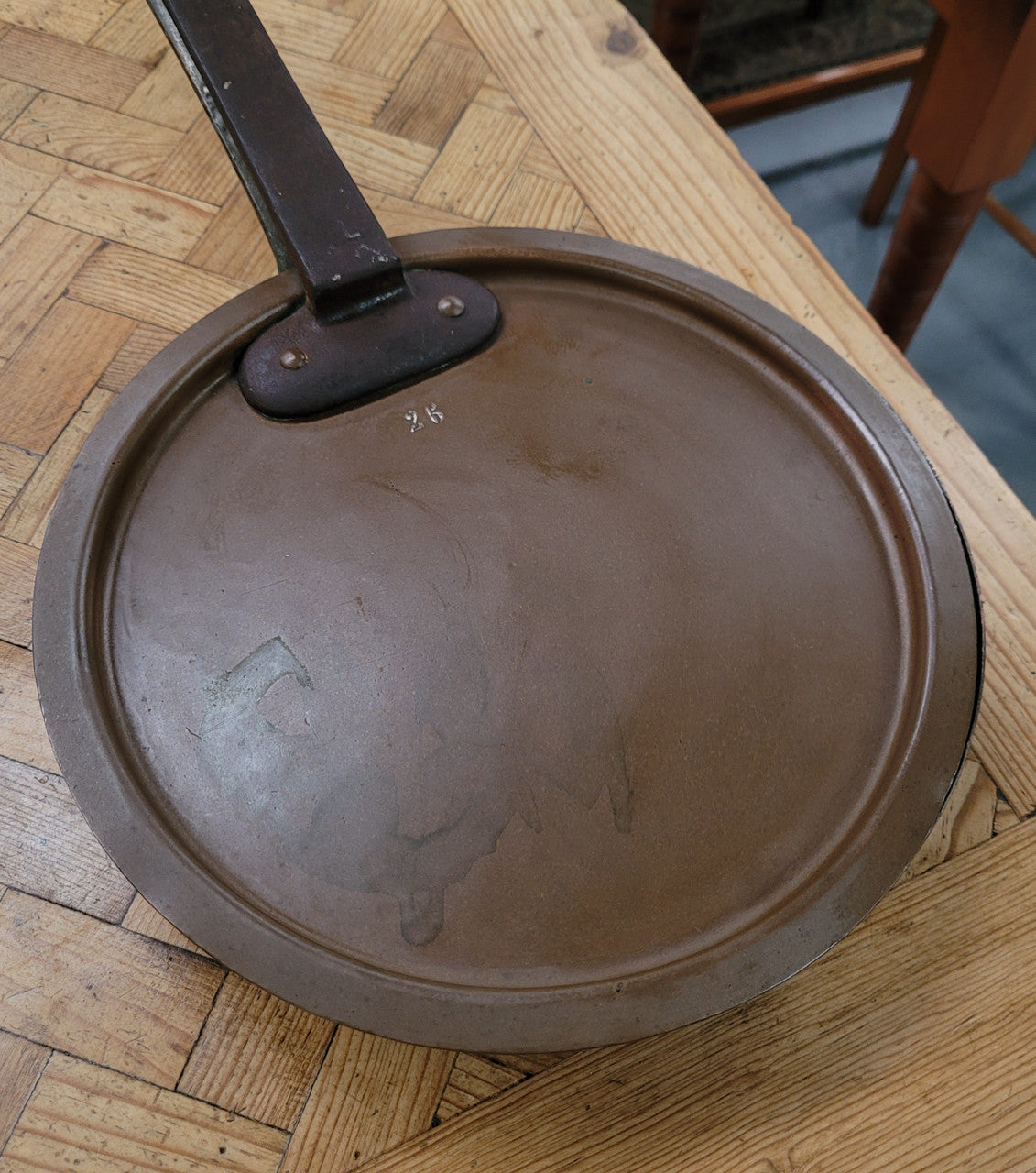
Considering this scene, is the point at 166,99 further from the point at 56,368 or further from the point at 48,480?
the point at 48,480

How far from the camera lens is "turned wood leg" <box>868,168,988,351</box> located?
4.31ft

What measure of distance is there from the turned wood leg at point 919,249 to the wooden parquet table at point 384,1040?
449mm

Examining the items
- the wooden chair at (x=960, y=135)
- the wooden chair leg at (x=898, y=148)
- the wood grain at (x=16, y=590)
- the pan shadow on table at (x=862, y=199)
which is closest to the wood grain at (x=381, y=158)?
the wood grain at (x=16, y=590)

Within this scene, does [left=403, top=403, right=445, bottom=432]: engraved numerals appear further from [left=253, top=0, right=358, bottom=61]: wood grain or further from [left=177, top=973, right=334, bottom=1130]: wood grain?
[left=253, top=0, right=358, bottom=61]: wood grain

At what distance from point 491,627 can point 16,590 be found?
1.27 ft

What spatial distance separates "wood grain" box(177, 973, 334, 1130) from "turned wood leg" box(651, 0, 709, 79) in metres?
1.75

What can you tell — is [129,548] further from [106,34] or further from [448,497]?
[106,34]

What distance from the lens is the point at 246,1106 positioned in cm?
64

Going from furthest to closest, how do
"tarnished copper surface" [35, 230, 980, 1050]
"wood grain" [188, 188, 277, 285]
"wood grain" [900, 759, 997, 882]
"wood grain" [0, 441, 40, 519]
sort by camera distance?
1. "wood grain" [188, 188, 277, 285]
2. "wood grain" [0, 441, 40, 519]
3. "wood grain" [900, 759, 997, 882]
4. "tarnished copper surface" [35, 230, 980, 1050]

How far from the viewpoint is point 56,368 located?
874 mm

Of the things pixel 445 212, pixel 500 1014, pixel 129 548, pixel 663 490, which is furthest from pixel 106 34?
pixel 500 1014

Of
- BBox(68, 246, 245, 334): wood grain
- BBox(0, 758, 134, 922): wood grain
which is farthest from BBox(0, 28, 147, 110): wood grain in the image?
BBox(0, 758, 134, 922): wood grain

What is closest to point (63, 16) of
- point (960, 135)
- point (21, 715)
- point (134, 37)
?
point (134, 37)

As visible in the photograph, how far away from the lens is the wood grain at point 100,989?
0.64 meters
